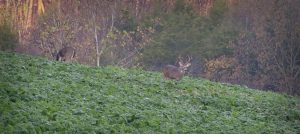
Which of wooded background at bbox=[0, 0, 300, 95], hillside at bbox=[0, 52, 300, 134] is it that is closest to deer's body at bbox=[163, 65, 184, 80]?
hillside at bbox=[0, 52, 300, 134]

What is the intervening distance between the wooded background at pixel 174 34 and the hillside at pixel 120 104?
9384 mm

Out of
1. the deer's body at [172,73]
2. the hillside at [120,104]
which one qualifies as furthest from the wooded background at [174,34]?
the hillside at [120,104]

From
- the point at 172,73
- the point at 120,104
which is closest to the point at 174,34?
the point at 172,73

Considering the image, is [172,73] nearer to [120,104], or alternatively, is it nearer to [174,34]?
[120,104]

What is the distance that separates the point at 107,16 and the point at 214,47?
768cm

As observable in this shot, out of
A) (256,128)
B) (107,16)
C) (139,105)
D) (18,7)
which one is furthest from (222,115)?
(18,7)

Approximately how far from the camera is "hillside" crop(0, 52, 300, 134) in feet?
26.2

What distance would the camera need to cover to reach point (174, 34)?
30641 millimetres

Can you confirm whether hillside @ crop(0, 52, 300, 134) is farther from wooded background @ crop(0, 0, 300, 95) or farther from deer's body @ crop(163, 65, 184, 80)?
wooded background @ crop(0, 0, 300, 95)

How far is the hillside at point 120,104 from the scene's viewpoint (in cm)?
800

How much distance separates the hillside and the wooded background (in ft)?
30.8

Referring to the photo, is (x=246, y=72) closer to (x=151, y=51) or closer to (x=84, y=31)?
(x=151, y=51)

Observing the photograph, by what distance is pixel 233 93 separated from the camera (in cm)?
1412

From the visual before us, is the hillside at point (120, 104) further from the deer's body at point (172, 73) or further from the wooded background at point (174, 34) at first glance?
the wooded background at point (174, 34)
